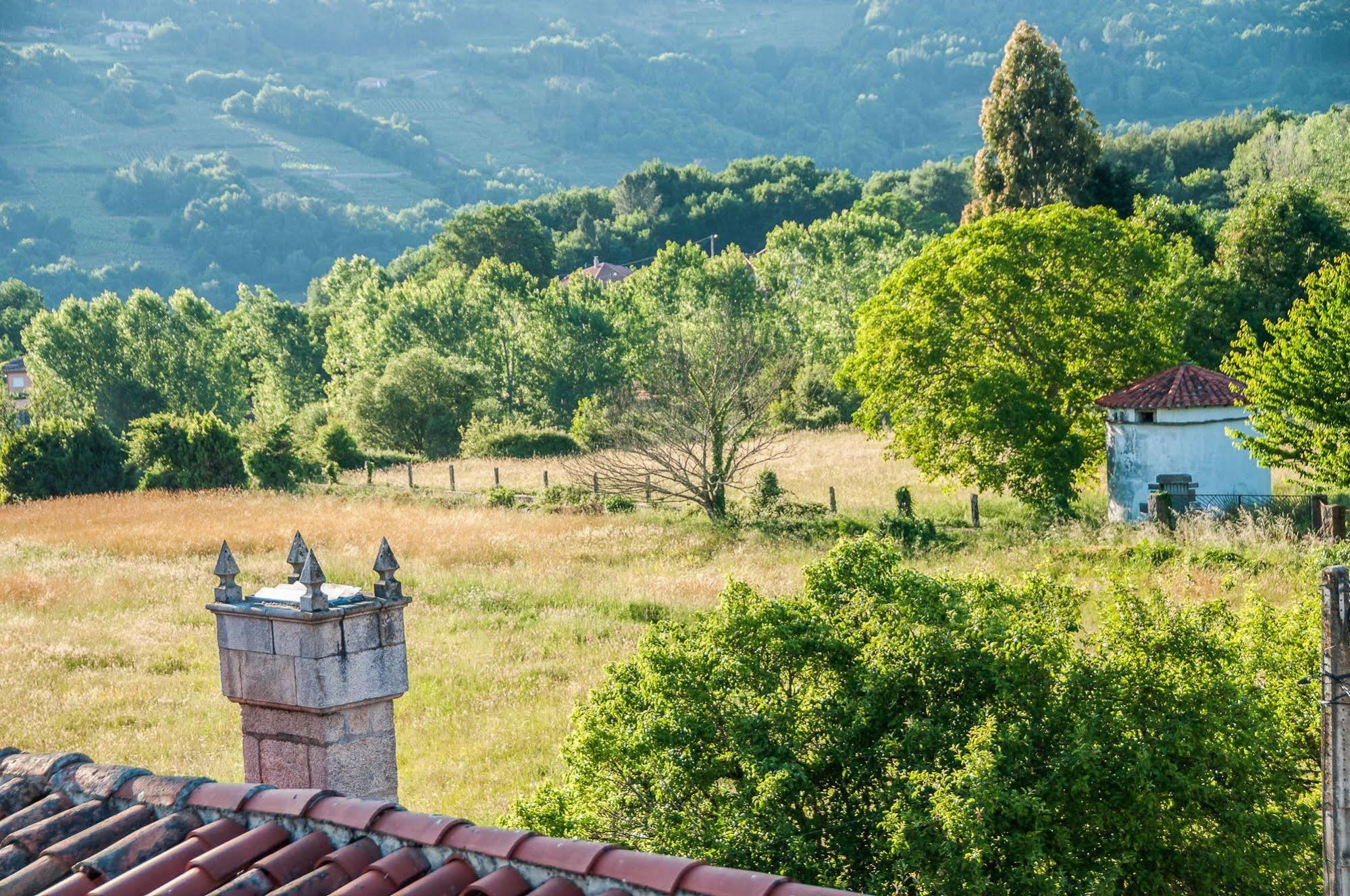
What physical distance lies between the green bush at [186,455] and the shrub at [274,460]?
4.11 feet

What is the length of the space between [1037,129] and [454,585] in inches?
1259

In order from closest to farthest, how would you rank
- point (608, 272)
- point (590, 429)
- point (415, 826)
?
point (415, 826) → point (590, 429) → point (608, 272)

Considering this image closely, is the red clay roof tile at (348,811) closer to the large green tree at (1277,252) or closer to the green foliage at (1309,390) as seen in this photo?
the green foliage at (1309,390)

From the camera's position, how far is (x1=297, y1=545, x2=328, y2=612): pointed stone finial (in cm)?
830

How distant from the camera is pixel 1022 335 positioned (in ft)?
111

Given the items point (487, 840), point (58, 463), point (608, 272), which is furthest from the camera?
point (608, 272)

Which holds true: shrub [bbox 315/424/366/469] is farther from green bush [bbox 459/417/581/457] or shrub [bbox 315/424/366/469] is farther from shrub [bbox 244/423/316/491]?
shrub [bbox 244/423/316/491]

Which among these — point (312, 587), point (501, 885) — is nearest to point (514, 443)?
point (312, 587)

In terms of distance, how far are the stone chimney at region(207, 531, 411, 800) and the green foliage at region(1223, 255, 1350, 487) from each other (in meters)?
22.6

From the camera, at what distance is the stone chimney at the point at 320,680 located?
8.44 metres

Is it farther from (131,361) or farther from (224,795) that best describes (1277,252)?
(131,361)

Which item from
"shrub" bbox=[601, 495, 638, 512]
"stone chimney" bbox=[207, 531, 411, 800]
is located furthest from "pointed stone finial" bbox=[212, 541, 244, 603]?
"shrub" bbox=[601, 495, 638, 512]

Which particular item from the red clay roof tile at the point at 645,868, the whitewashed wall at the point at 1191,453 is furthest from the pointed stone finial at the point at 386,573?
the whitewashed wall at the point at 1191,453

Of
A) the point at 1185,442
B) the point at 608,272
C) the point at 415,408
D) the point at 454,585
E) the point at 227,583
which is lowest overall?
the point at 454,585
